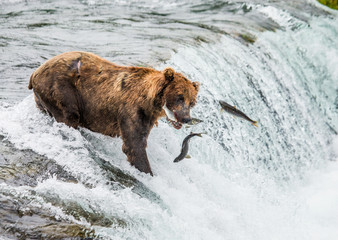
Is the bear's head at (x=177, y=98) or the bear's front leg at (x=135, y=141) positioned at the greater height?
the bear's head at (x=177, y=98)

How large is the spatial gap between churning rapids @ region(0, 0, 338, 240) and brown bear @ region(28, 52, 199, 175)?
202 mm

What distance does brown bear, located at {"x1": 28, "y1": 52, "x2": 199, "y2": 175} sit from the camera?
4289 millimetres

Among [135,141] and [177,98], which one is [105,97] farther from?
[177,98]

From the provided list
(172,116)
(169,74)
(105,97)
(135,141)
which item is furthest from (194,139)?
(169,74)

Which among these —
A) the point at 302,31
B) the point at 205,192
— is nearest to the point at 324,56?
the point at 302,31

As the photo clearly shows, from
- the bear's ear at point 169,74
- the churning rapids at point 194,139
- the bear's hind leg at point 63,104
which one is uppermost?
the bear's ear at point 169,74

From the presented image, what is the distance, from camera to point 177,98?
3.96 metres

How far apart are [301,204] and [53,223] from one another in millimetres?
4269

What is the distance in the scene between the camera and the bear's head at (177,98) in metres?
3.94

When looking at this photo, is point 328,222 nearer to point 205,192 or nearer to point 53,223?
point 205,192

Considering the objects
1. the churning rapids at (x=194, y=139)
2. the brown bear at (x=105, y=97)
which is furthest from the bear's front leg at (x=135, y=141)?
the churning rapids at (x=194, y=139)

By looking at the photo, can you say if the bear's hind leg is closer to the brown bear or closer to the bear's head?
the brown bear

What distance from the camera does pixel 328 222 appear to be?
6367mm

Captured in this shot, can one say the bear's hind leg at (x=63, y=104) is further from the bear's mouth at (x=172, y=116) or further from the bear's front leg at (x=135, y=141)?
the bear's mouth at (x=172, y=116)
